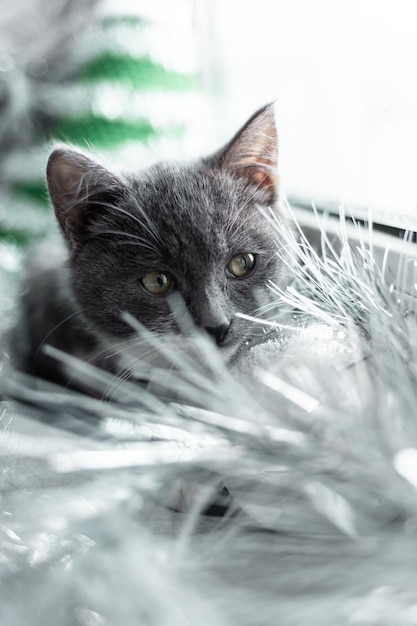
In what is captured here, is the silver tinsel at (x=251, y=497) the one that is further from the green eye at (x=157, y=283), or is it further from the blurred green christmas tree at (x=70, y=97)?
the blurred green christmas tree at (x=70, y=97)

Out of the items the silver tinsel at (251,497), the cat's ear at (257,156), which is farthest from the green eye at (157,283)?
the silver tinsel at (251,497)

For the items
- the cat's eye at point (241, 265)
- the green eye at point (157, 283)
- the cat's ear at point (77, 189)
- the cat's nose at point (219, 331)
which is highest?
the cat's ear at point (77, 189)

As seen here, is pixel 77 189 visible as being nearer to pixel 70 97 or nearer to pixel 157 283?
pixel 157 283

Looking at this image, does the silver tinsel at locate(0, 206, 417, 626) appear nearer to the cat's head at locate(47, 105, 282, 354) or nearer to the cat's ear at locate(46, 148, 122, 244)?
the cat's head at locate(47, 105, 282, 354)

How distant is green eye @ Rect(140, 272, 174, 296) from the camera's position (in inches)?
24.8

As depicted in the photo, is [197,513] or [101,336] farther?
[101,336]

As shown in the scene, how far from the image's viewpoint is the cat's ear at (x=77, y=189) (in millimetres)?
635

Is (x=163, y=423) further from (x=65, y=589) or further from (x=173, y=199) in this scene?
(x=173, y=199)

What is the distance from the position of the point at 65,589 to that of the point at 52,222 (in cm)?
64

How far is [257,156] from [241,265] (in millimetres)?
137

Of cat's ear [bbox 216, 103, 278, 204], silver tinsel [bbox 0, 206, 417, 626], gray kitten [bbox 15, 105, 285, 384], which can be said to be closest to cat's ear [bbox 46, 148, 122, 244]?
gray kitten [bbox 15, 105, 285, 384]

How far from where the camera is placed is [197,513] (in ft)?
1.03

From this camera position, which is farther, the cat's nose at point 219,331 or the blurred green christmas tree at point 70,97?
the blurred green christmas tree at point 70,97

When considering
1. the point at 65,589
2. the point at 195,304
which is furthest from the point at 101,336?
the point at 65,589
